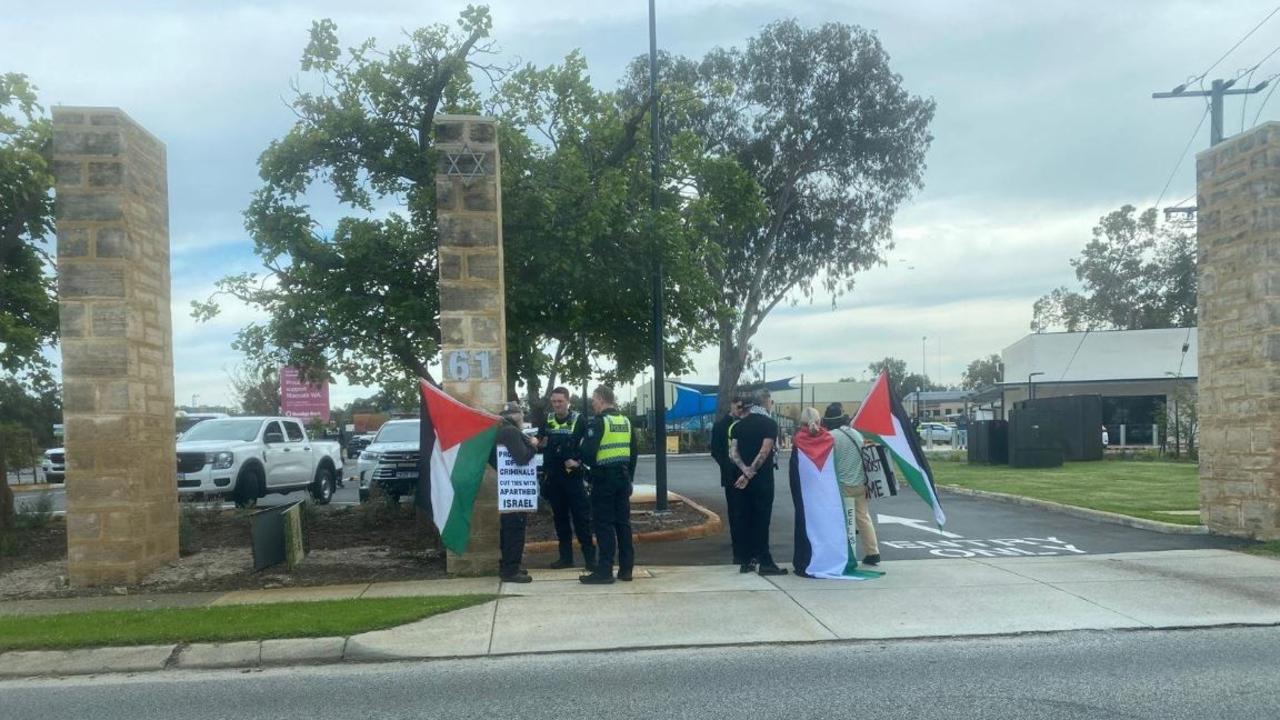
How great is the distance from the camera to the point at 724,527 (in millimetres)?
14031

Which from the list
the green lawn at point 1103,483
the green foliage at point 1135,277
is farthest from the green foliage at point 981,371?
the green lawn at point 1103,483

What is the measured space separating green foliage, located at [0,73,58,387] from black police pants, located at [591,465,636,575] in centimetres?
769

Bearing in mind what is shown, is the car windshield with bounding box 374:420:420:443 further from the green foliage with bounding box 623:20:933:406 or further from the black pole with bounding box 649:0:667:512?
the green foliage with bounding box 623:20:933:406

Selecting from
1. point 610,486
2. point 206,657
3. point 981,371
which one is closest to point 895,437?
point 610,486

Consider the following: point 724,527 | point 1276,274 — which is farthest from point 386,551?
point 1276,274

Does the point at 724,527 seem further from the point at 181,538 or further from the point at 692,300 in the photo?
the point at 181,538

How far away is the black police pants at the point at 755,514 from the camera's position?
392 inches

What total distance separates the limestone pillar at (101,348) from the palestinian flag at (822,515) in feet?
22.3

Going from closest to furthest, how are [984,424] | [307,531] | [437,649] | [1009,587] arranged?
1. [437,649]
2. [1009,587]
3. [307,531]
4. [984,424]

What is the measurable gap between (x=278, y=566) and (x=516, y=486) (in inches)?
124

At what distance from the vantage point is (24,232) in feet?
43.9

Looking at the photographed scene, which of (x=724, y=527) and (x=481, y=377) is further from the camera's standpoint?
(x=724, y=527)

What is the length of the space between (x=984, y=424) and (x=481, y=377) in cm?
2011

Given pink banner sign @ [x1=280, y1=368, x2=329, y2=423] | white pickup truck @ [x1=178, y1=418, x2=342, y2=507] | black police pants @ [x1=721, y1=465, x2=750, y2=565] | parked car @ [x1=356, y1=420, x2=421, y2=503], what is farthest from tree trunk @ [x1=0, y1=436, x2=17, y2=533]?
pink banner sign @ [x1=280, y1=368, x2=329, y2=423]
